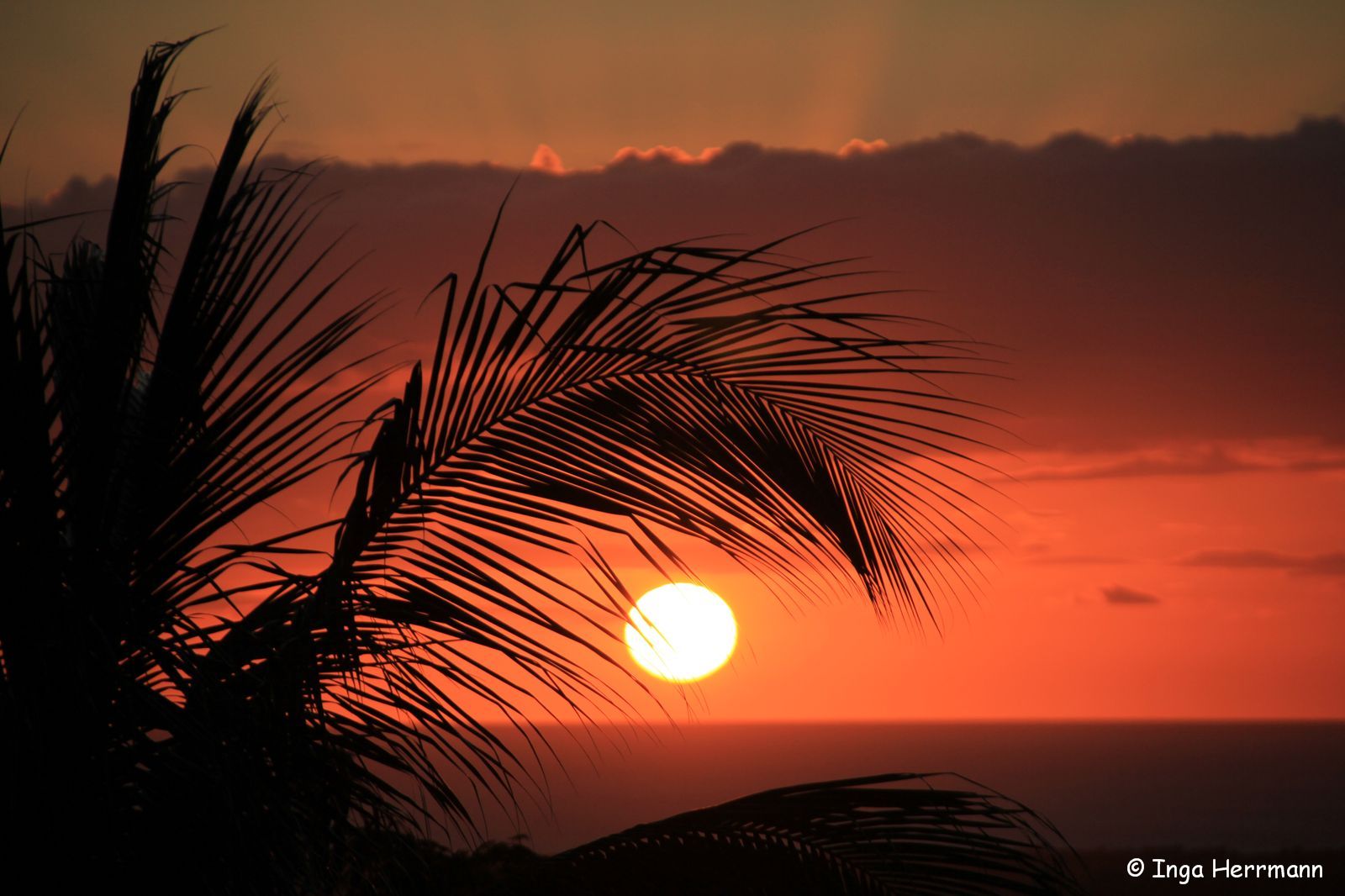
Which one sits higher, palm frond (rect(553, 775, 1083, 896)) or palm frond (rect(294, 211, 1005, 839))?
palm frond (rect(294, 211, 1005, 839))

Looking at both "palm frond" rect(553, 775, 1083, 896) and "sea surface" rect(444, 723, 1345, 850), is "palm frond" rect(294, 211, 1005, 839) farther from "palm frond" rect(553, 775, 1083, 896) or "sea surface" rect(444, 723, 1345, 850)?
"sea surface" rect(444, 723, 1345, 850)

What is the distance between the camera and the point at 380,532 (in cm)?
252

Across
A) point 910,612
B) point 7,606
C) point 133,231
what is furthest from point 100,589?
point 910,612

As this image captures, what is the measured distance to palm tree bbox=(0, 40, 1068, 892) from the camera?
58.8 inches

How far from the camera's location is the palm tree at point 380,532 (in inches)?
58.8

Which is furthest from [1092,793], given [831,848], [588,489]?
[588,489]

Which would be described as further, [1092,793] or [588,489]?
[1092,793]

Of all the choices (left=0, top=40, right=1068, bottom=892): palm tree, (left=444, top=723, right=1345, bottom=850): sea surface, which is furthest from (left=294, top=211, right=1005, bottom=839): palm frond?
(left=444, top=723, right=1345, bottom=850): sea surface

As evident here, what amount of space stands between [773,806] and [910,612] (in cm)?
67

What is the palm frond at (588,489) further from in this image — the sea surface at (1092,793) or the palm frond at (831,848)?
the sea surface at (1092,793)

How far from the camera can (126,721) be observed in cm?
150

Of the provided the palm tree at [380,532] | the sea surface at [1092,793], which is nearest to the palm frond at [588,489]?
the palm tree at [380,532]

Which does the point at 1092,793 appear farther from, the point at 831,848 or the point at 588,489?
the point at 588,489

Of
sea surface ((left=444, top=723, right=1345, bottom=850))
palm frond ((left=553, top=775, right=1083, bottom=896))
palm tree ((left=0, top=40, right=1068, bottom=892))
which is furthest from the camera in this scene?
sea surface ((left=444, top=723, right=1345, bottom=850))
